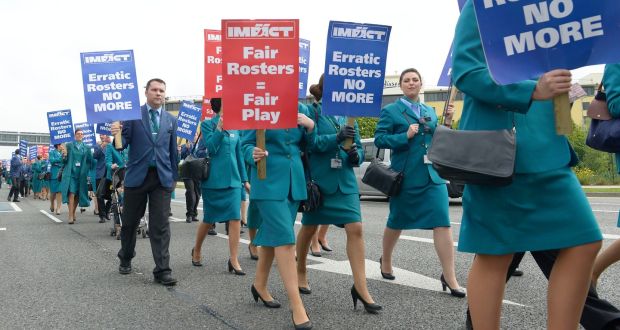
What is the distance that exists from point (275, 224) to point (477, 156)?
6.80ft

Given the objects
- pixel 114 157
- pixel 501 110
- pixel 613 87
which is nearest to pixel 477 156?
pixel 501 110

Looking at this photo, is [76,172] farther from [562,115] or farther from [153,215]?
[562,115]

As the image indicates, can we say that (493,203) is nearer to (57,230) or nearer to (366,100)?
(366,100)

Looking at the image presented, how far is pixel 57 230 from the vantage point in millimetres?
11305

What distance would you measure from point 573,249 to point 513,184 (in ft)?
1.14

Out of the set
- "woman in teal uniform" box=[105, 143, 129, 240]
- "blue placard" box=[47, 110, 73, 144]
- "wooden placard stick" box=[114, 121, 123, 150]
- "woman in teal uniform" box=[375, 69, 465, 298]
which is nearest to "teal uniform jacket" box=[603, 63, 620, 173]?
"woman in teal uniform" box=[375, 69, 465, 298]

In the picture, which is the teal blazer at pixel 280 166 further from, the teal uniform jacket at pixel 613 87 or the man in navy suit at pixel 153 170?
the teal uniform jacket at pixel 613 87

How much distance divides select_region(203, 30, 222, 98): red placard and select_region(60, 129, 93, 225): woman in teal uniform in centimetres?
677

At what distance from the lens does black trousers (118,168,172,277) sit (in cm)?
583

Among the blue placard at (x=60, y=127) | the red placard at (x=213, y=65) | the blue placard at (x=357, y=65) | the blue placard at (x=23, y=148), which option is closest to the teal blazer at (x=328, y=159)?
the blue placard at (x=357, y=65)

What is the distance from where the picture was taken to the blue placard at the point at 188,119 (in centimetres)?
1165

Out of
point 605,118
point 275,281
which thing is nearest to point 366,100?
point 275,281

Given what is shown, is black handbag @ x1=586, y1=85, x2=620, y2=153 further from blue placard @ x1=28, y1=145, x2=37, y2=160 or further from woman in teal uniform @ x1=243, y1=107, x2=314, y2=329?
blue placard @ x1=28, y1=145, x2=37, y2=160

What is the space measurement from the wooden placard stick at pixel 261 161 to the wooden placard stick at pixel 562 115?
2364 mm
